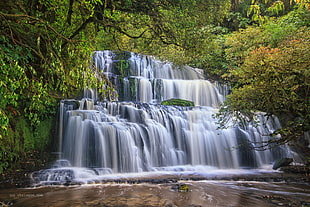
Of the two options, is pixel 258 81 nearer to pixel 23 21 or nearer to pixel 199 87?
pixel 23 21

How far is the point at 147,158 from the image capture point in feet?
30.4

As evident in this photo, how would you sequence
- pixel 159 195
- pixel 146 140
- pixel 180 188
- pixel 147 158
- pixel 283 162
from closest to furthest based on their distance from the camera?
pixel 159 195
pixel 180 188
pixel 283 162
pixel 147 158
pixel 146 140

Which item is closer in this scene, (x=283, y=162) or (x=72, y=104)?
(x=283, y=162)

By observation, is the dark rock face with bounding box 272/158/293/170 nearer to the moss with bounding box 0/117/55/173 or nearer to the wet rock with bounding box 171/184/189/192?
the wet rock with bounding box 171/184/189/192

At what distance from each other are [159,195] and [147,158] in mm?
4147

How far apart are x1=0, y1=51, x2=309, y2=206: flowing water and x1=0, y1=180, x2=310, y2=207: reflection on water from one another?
0.02 metres

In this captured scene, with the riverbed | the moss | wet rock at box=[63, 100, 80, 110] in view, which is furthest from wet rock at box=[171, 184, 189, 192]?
wet rock at box=[63, 100, 80, 110]

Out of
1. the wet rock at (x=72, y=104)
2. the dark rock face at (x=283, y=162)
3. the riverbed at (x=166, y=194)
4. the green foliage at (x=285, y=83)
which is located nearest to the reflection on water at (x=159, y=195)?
the riverbed at (x=166, y=194)

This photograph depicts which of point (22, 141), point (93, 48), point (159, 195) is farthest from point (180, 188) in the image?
point (22, 141)

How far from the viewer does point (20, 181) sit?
6.30 meters

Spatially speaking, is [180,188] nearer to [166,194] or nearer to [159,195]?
[166,194]

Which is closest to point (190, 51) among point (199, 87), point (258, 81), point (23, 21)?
point (258, 81)

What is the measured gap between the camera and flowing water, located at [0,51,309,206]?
5.07 metres

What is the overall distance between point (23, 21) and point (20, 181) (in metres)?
4.27
